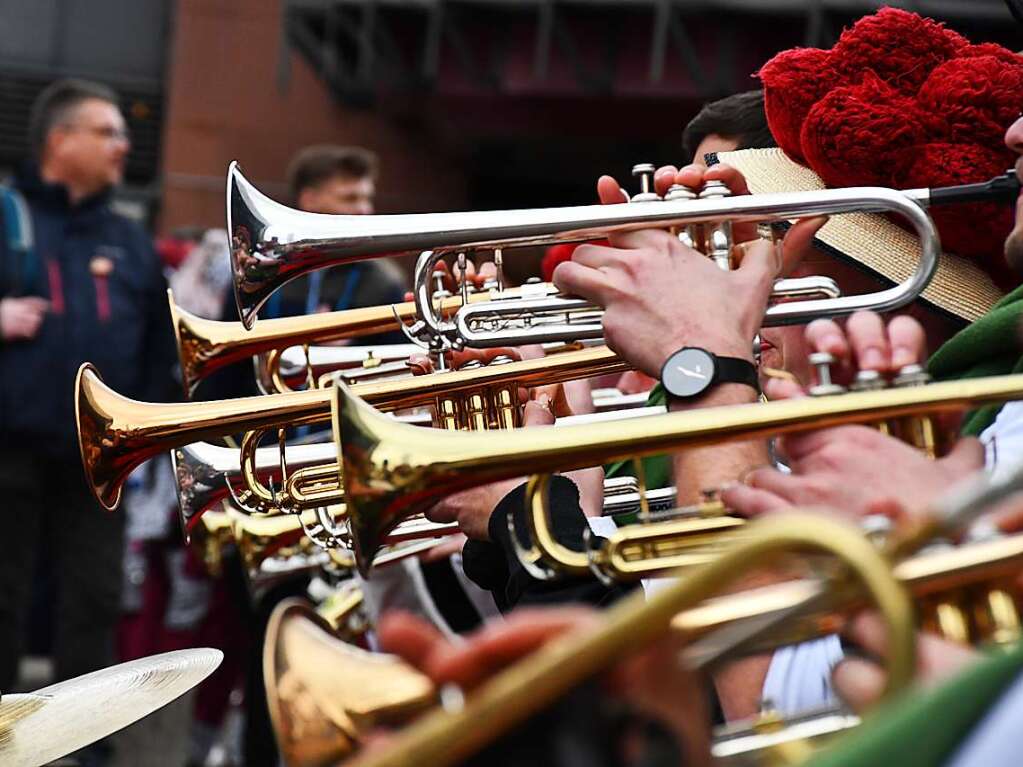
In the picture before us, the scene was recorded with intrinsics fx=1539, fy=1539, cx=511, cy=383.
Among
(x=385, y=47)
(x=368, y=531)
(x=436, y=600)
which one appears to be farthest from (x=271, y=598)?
(x=385, y=47)

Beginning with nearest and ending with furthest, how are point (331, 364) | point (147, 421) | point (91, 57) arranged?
point (147, 421) → point (331, 364) → point (91, 57)

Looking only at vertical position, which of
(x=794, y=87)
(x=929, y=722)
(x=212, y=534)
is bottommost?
(x=929, y=722)

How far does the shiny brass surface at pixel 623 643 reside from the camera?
104 centimetres

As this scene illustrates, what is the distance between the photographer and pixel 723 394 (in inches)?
79.7

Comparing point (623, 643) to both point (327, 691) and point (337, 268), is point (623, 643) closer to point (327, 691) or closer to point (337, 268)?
point (327, 691)

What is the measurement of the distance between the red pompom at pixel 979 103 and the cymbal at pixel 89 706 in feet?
4.75

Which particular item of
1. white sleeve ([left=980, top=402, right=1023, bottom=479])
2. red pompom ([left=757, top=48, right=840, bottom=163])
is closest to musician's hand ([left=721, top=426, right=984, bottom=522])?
white sleeve ([left=980, top=402, right=1023, bottom=479])

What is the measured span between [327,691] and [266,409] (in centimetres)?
142

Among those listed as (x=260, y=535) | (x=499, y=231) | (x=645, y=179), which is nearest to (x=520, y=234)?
(x=499, y=231)

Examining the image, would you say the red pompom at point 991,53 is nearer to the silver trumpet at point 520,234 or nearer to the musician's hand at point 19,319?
the silver trumpet at point 520,234

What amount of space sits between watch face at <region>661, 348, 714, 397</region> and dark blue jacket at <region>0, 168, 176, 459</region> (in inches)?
128

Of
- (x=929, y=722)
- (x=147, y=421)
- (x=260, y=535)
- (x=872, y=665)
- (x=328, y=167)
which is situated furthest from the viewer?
(x=328, y=167)

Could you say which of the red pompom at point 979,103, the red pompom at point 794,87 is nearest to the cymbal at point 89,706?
the red pompom at point 794,87

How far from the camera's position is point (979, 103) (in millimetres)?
2518
